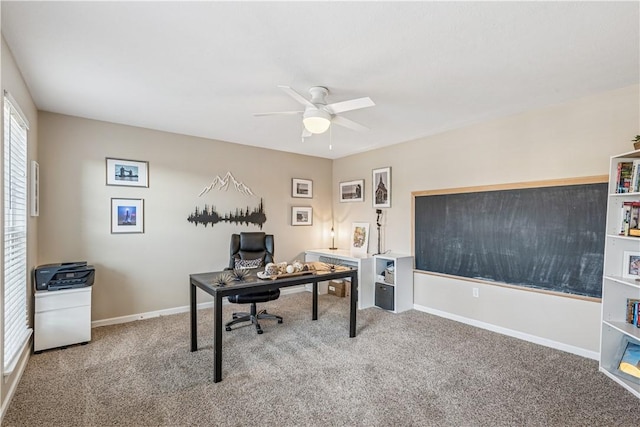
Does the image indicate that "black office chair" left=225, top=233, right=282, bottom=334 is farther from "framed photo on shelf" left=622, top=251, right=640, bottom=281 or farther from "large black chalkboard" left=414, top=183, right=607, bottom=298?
"framed photo on shelf" left=622, top=251, right=640, bottom=281

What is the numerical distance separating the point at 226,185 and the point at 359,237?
2.24 metres

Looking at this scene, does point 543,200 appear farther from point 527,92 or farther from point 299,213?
point 299,213

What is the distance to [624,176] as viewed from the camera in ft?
8.30

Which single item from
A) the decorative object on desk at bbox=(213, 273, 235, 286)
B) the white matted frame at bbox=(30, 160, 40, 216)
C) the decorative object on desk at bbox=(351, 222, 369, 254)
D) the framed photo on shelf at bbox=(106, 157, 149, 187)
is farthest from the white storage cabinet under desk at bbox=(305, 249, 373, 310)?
the white matted frame at bbox=(30, 160, 40, 216)

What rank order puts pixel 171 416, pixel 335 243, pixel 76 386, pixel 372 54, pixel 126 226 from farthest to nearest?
pixel 335 243, pixel 126 226, pixel 76 386, pixel 372 54, pixel 171 416

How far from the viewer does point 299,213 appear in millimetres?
5398

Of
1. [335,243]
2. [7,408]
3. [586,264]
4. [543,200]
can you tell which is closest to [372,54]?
[543,200]

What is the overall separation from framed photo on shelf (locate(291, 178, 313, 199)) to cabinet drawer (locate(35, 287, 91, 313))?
3092 mm

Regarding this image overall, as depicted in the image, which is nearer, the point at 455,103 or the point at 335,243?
the point at 455,103

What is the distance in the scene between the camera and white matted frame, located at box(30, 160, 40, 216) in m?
2.94

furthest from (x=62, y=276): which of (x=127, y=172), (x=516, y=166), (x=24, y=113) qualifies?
(x=516, y=166)

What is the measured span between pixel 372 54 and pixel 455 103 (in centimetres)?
132

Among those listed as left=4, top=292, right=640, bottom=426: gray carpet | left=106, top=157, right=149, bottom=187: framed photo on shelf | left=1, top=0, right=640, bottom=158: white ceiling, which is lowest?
left=4, top=292, right=640, bottom=426: gray carpet

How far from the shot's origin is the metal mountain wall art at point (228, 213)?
4375 mm
